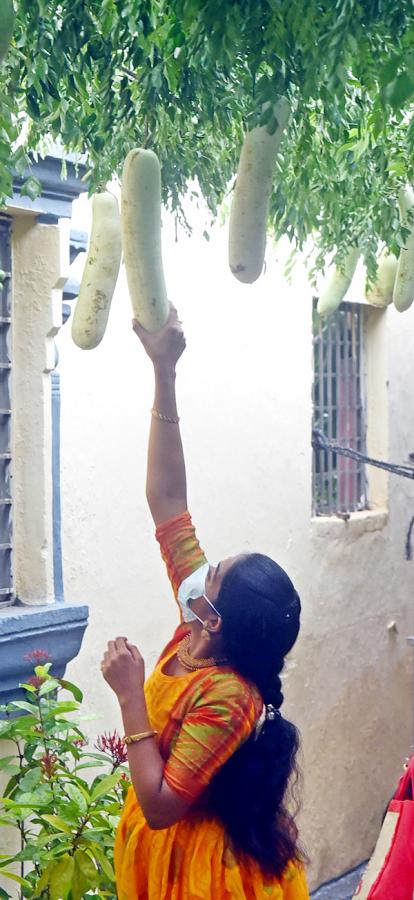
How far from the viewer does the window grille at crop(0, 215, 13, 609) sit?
146 inches

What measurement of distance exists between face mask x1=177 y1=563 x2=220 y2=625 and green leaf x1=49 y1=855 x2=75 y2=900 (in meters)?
0.63

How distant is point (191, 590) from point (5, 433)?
138cm

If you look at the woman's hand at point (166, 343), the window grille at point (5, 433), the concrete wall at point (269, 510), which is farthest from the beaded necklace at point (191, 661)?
the concrete wall at point (269, 510)

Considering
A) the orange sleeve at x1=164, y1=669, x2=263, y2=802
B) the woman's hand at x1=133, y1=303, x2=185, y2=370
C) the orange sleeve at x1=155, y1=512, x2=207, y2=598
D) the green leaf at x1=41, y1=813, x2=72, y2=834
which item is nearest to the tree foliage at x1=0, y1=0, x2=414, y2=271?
the woman's hand at x1=133, y1=303, x2=185, y2=370

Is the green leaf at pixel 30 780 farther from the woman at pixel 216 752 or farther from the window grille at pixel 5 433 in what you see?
the window grille at pixel 5 433

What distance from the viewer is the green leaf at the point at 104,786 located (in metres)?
2.78

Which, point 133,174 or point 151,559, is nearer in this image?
point 133,174

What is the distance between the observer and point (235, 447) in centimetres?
558

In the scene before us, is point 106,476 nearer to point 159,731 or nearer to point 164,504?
point 164,504

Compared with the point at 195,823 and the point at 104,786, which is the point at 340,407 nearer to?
the point at 104,786

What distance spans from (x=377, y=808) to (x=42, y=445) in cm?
410

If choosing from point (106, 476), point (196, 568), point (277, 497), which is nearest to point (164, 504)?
point (196, 568)

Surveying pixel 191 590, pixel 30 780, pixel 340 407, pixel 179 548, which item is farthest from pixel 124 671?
pixel 340 407

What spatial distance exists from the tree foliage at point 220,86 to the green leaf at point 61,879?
57.4 inches
